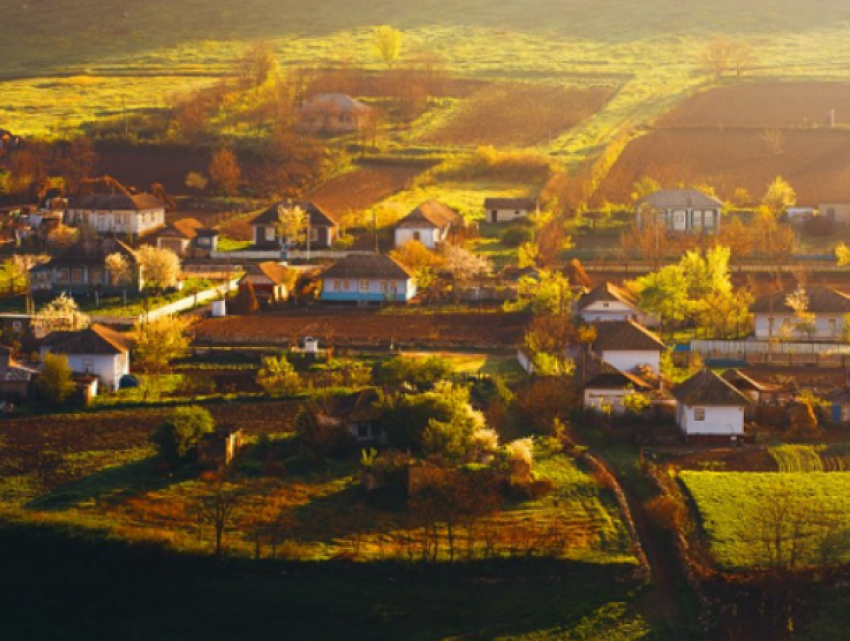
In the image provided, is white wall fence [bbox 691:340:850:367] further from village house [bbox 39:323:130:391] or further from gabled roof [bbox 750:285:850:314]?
village house [bbox 39:323:130:391]

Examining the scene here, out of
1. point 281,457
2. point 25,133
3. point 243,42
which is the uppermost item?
point 243,42

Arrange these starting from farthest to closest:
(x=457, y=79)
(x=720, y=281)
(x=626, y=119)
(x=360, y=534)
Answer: (x=457, y=79) → (x=626, y=119) → (x=720, y=281) → (x=360, y=534)

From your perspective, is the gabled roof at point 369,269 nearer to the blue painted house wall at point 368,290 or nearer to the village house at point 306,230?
the blue painted house wall at point 368,290

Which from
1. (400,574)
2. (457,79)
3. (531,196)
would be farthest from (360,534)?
(457,79)

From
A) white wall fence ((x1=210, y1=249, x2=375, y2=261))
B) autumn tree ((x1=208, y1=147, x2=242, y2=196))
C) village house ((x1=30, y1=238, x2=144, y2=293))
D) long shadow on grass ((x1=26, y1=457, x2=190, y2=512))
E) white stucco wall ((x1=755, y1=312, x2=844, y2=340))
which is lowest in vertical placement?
long shadow on grass ((x1=26, y1=457, x2=190, y2=512))

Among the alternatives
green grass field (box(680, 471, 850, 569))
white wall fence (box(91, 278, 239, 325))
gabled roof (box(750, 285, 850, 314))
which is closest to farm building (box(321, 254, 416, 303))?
white wall fence (box(91, 278, 239, 325))

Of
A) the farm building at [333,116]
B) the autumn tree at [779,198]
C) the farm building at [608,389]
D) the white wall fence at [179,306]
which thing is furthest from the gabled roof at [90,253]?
the farm building at [333,116]

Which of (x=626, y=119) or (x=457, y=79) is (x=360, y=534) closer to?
(x=626, y=119)

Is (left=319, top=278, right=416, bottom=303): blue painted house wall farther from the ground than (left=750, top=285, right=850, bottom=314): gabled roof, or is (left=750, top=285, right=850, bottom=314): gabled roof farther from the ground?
(left=319, top=278, right=416, bottom=303): blue painted house wall
